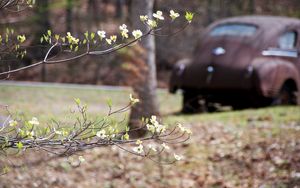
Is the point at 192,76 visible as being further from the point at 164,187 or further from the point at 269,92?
the point at 164,187

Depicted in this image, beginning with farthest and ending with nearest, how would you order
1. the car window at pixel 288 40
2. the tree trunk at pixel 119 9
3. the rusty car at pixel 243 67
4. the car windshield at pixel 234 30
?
1. the tree trunk at pixel 119 9
2. the car windshield at pixel 234 30
3. the car window at pixel 288 40
4. the rusty car at pixel 243 67

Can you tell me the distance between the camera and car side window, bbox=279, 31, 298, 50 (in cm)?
1448

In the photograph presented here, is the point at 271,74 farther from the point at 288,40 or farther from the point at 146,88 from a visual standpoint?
the point at 146,88

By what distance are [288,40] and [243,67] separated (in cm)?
178

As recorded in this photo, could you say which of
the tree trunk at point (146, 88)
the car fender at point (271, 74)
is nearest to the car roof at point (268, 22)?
the car fender at point (271, 74)

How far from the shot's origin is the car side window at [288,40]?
47.5 ft

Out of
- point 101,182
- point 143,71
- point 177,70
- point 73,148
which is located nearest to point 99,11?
point 177,70

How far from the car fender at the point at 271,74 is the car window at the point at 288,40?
2.07 ft

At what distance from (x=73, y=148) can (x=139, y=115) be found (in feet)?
21.4

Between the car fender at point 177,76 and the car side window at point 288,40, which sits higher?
the car side window at point 288,40

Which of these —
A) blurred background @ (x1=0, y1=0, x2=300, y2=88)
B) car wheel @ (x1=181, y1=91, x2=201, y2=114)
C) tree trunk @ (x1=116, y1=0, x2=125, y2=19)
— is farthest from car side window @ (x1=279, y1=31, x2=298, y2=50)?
tree trunk @ (x1=116, y1=0, x2=125, y2=19)

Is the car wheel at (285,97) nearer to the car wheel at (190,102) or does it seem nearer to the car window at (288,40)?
the car window at (288,40)

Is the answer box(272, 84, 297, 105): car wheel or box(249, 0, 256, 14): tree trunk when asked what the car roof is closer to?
box(272, 84, 297, 105): car wheel

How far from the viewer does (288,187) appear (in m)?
7.05
